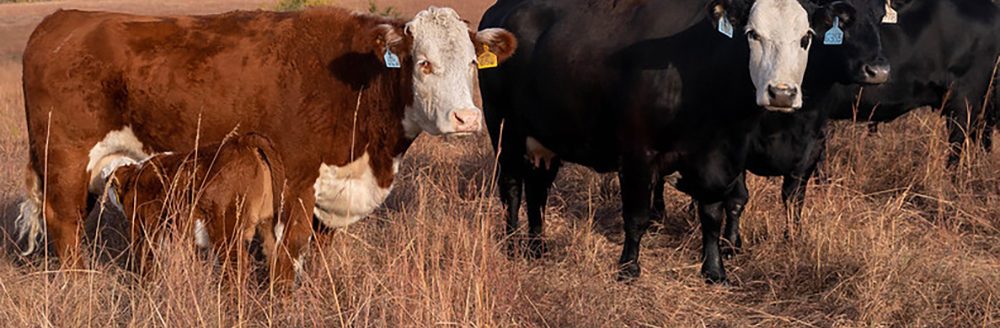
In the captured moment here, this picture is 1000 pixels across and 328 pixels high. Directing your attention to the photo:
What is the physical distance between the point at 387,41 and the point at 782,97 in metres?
2.02

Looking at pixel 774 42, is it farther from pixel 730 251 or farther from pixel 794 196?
pixel 730 251

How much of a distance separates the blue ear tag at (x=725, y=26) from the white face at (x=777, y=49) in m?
0.10

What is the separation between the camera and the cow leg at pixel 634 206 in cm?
612

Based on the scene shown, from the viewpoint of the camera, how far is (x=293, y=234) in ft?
17.7

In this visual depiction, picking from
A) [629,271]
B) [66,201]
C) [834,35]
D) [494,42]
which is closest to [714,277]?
[629,271]

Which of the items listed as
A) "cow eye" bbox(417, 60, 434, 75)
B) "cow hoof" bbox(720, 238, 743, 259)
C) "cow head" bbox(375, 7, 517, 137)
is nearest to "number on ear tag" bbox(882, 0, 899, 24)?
"cow hoof" bbox(720, 238, 743, 259)

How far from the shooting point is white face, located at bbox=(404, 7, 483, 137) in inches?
202

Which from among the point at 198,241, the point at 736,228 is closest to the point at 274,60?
the point at 198,241

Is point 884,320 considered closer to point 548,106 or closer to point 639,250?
point 639,250

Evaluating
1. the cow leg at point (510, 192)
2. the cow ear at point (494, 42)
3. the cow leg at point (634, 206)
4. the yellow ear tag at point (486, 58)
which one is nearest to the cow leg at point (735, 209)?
the cow leg at point (634, 206)

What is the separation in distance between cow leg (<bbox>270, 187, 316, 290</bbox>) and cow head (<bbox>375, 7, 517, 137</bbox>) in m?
0.70

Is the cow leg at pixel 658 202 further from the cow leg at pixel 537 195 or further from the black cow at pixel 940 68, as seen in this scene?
the black cow at pixel 940 68

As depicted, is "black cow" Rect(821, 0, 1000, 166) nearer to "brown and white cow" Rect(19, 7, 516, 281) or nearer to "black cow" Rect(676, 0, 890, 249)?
"black cow" Rect(676, 0, 890, 249)

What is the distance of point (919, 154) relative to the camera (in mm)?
8375
